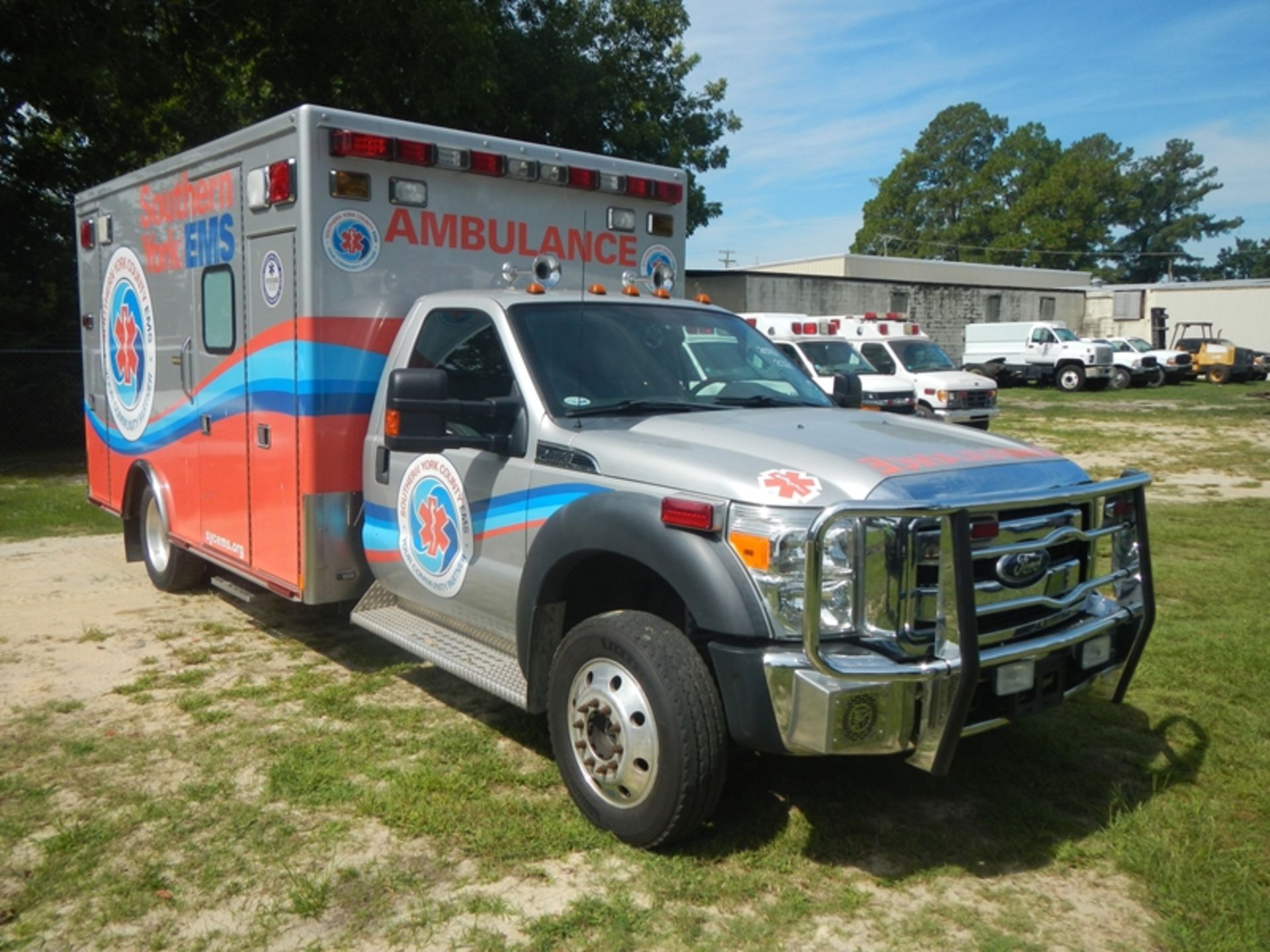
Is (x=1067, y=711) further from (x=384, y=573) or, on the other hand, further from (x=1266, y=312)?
(x=1266, y=312)

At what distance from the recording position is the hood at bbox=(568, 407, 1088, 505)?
3.74 metres

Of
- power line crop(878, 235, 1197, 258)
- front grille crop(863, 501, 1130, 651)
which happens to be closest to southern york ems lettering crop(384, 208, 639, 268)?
front grille crop(863, 501, 1130, 651)

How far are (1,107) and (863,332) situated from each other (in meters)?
14.1

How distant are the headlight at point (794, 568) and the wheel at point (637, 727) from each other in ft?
1.31

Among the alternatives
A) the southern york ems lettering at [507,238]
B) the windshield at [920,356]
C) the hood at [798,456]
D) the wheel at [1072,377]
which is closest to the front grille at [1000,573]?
the hood at [798,456]

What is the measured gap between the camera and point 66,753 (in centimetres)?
495

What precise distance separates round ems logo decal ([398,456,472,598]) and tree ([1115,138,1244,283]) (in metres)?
97.9

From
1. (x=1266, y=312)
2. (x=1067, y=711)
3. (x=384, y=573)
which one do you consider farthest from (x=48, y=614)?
(x=1266, y=312)

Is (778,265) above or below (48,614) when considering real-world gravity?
above

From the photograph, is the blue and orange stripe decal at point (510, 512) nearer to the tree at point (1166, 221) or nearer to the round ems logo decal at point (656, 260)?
the round ems logo decal at point (656, 260)

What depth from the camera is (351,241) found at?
18.1 ft

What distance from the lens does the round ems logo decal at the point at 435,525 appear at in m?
4.98

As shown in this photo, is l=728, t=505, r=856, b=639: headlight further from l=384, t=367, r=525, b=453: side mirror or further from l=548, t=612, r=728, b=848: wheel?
l=384, t=367, r=525, b=453: side mirror

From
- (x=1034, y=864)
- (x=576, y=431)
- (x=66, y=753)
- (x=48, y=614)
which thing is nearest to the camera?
(x=1034, y=864)
